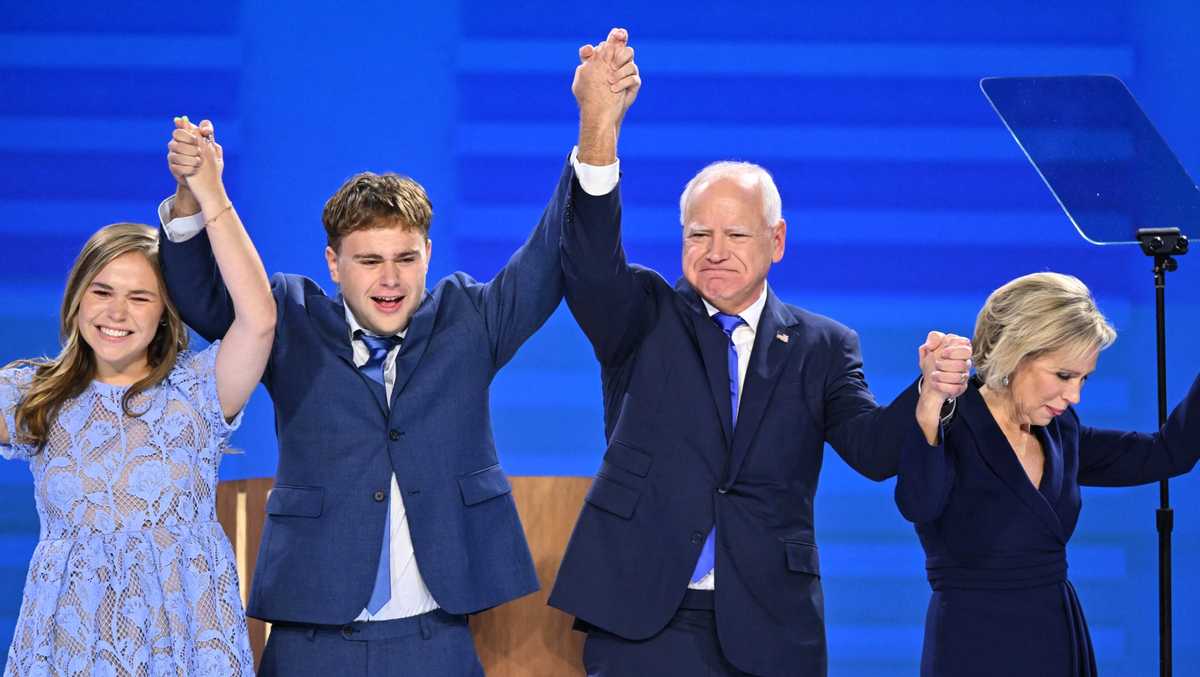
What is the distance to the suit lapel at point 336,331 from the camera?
259cm

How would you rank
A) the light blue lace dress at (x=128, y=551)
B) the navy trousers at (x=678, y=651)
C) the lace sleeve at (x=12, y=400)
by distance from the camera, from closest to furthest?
1. the light blue lace dress at (x=128, y=551)
2. the lace sleeve at (x=12, y=400)
3. the navy trousers at (x=678, y=651)

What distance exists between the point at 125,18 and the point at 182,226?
7.03 feet

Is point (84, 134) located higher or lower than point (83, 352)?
higher

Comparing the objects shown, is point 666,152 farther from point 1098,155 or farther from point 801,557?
point 801,557

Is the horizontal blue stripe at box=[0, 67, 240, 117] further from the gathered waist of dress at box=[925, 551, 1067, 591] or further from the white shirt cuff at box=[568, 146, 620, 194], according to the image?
the gathered waist of dress at box=[925, 551, 1067, 591]

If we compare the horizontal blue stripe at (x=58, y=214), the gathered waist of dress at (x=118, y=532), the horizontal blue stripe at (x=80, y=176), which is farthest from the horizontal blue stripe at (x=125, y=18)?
the gathered waist of dress at (x=118, y=532)

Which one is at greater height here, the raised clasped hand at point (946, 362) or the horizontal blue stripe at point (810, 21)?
the horizontal blue stripe at point (810, 21)

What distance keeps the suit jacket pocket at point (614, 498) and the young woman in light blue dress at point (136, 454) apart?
636 mm

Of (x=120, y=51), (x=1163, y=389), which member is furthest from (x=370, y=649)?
(x=120, y=51)

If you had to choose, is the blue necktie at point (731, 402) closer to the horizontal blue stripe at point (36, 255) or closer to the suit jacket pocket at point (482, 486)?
the suit jacket pocket at point (482, 486)

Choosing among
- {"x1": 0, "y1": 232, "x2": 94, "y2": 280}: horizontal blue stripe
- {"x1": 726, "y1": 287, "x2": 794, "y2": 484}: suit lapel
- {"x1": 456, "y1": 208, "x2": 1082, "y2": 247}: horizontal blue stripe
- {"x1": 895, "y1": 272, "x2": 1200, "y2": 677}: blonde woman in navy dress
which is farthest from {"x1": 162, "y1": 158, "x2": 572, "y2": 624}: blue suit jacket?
{"x1": 0, "y1": 232, "x2": 94, "y2": 280}: horizontal blue stripe

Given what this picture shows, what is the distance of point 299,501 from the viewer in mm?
2551

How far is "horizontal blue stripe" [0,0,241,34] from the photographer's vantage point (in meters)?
4.38

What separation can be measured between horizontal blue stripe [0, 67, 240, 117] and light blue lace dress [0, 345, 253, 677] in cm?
202
